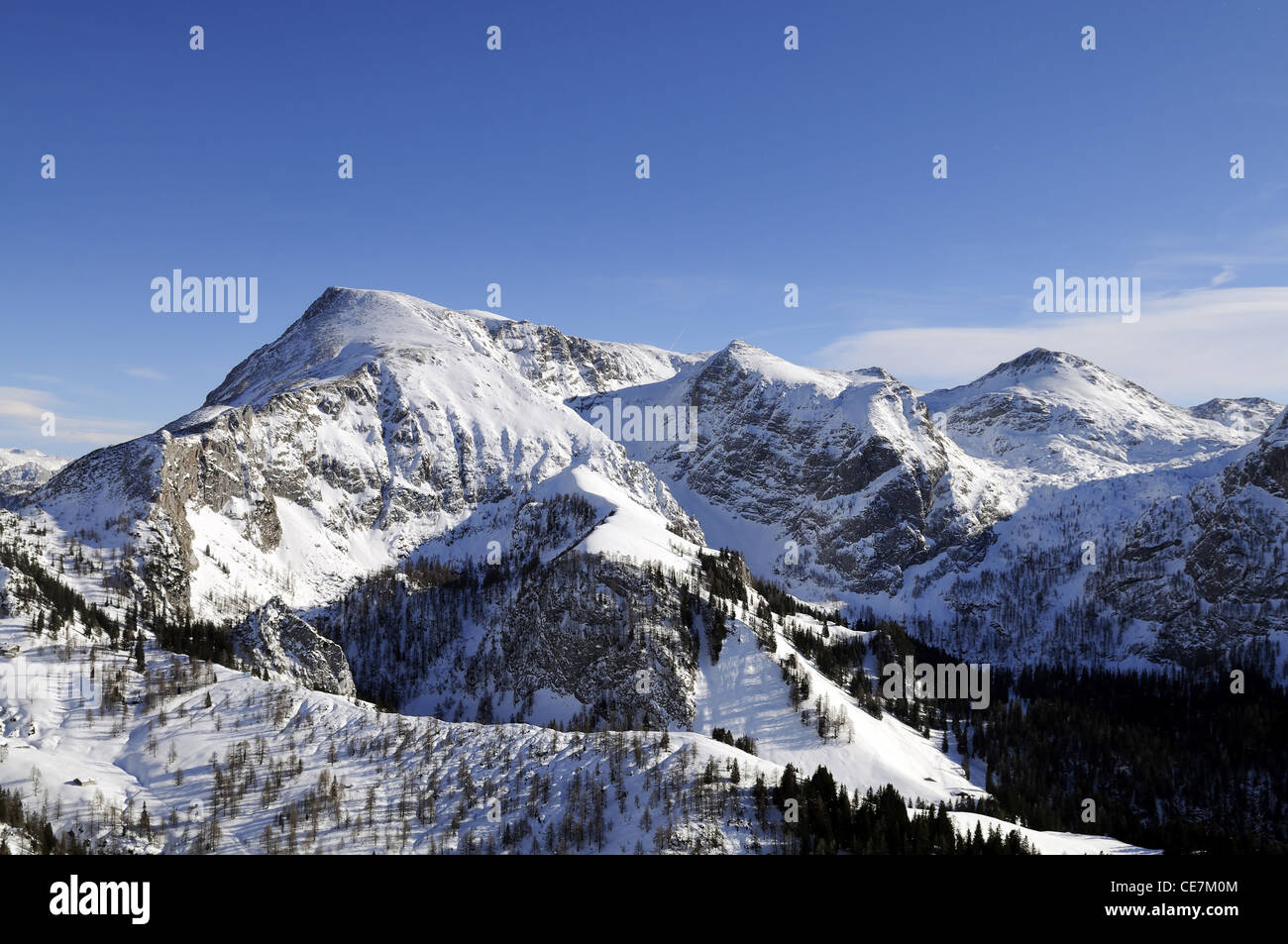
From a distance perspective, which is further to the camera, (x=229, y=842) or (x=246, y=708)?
(x=246, y=708)

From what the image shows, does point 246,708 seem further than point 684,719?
No
